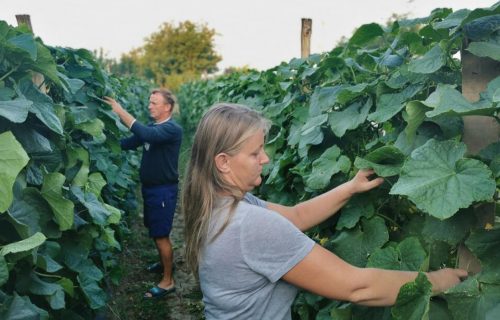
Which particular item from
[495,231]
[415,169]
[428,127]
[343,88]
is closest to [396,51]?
[343,88]

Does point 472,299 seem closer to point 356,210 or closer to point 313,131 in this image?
point 356,210

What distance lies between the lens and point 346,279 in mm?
1521

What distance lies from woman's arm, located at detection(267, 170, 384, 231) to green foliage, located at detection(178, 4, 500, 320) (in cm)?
5

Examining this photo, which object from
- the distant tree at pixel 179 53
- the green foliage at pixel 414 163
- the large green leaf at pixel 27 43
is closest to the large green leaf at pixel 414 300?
Result: the green foliage at pixel 414 163

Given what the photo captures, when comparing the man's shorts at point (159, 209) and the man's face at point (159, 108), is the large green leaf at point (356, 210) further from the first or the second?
the man's face at point (159, 108)

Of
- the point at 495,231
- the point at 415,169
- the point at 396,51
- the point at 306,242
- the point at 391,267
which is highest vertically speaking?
the point at 396,51

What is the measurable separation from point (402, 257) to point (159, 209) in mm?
3341

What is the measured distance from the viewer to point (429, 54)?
62.4 inches

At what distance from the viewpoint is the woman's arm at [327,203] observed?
5.90 ft

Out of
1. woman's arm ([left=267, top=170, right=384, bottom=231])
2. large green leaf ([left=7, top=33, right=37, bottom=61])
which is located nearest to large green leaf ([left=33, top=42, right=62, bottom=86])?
large green leaf ([left=7, top=33, right=37, bottom=61])

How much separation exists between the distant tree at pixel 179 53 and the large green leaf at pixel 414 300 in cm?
4992

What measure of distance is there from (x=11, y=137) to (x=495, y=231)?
138cm

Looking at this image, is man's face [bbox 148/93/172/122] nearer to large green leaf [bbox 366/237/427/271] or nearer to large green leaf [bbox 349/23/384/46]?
large green leaf [bbox 349/23/384/46]

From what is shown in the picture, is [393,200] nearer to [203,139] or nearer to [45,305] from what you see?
[203,139]
